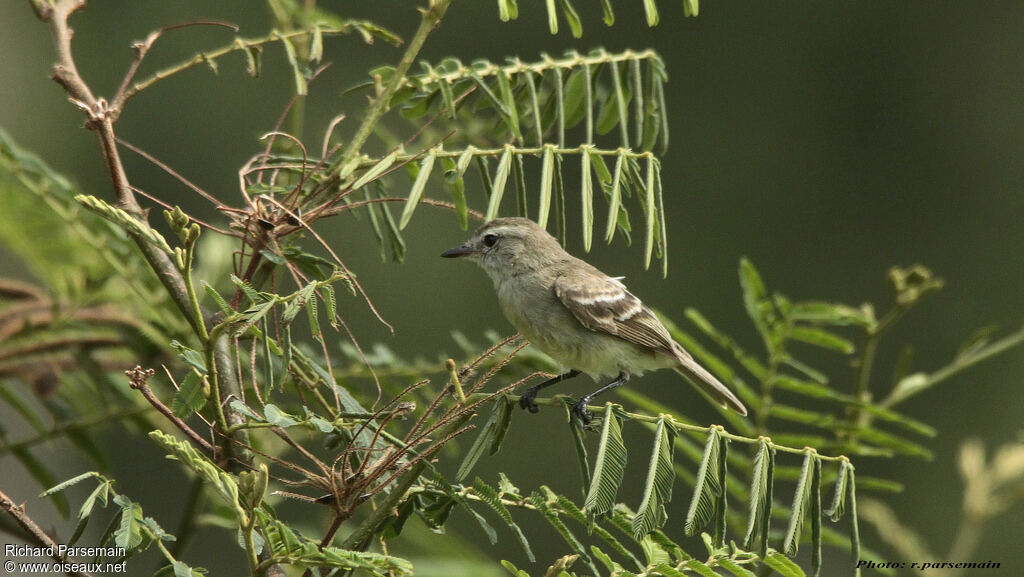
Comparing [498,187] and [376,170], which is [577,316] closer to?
[498,187]

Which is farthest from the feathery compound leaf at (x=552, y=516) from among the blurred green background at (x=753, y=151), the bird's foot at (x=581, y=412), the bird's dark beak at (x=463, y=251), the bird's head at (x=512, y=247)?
the blurred green background at (x=753, y=151)

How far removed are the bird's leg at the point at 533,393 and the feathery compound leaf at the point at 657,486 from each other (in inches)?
15.8

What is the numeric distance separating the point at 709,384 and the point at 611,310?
42cm

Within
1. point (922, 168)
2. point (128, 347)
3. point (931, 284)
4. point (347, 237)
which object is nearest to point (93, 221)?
point (128, 347)

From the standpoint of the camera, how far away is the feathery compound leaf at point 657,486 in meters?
2.09

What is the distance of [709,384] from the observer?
374cm

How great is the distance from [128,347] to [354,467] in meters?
1.22

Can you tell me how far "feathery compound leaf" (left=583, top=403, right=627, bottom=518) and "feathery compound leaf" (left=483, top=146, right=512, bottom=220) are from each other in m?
0.51

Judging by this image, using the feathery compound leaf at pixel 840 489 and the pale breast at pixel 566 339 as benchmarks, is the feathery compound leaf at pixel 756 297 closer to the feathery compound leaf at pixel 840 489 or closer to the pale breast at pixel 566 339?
the pale breast at pixel 566 339

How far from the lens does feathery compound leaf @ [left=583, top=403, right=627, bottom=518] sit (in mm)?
2111

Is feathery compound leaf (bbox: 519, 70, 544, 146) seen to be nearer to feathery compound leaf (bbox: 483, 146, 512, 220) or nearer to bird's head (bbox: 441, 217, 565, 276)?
feathery compound leaf (bbox: 483, 146, 512, 220)

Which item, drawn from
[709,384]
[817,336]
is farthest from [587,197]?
[709,384]

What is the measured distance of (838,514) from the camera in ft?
7.06

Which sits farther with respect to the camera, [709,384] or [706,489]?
[709,384]
